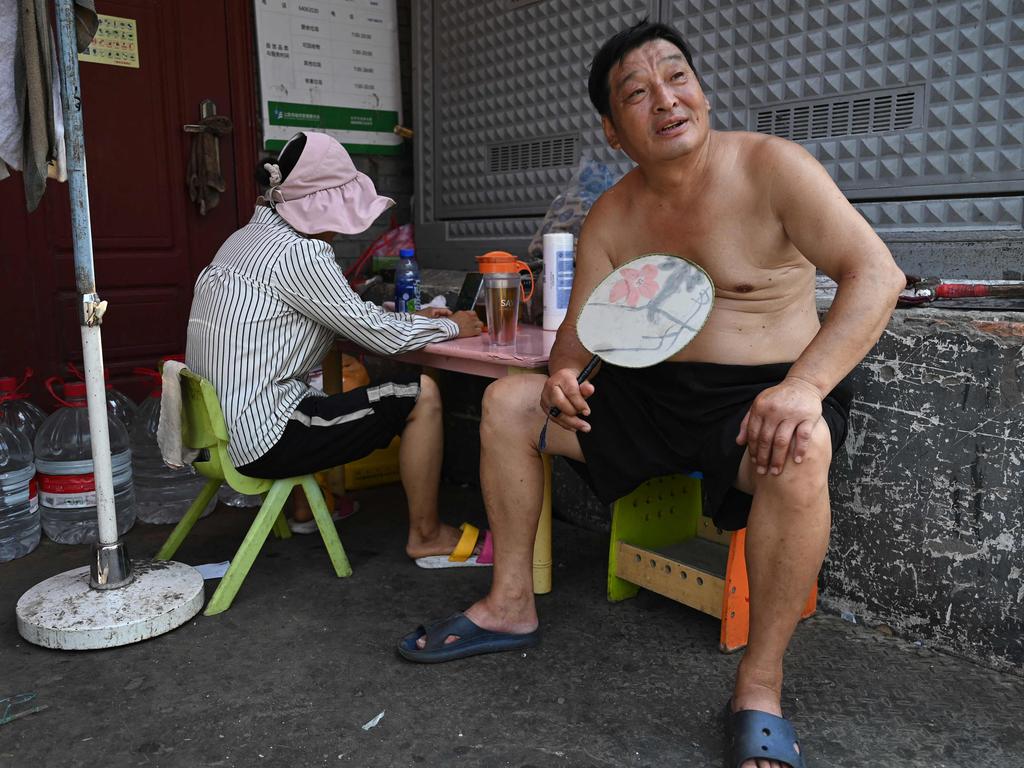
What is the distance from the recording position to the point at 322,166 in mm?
2828

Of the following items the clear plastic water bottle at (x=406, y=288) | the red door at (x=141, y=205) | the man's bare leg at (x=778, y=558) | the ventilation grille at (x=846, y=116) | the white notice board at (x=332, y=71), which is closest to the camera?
the man's bare leg at (x=778, y=558)

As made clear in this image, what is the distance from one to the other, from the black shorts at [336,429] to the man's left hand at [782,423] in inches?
55.8

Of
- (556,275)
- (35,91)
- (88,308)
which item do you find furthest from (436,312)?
(35,91)

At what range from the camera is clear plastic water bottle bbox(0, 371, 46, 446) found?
3.28 meters

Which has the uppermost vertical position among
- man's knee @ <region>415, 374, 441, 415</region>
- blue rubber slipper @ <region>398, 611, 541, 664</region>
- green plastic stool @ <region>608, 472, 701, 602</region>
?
man's knee @ <region>415, 374, 441, 415</region>

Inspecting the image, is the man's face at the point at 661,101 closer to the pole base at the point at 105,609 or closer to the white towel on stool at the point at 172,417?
the white towel on stool at the point at 172,417

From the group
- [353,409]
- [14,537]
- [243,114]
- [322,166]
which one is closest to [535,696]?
[353,409]

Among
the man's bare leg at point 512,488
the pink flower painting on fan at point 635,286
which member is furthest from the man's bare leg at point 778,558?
the man's bare leg at point 512,488

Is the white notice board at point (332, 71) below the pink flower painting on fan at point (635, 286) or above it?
above

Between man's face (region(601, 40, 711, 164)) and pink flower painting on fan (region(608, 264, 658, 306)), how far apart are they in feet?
1.00

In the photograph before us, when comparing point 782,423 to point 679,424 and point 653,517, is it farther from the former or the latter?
point 653,517

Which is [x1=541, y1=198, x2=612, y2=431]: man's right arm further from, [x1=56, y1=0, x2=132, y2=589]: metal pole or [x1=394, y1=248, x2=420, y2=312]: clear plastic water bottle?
[x1=56, y1=0, x2=132, y2=589]: metal pole

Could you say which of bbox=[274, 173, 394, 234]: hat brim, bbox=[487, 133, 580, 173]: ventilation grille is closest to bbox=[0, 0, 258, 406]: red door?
bbox=[487, 133, 580, 173]: ventilation grille

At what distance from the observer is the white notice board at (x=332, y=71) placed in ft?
14.6
